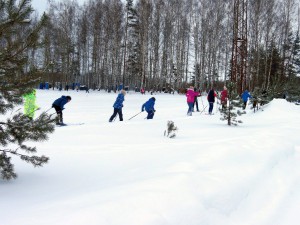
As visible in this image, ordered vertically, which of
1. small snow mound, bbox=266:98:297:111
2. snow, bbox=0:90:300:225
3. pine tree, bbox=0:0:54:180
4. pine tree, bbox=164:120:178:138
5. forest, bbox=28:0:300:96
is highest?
forest, bbox=28:0:300:96

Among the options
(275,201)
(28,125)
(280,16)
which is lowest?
(275,201)

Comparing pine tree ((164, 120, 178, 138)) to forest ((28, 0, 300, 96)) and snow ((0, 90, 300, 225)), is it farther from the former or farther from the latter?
forest ((28, 0, 300, 96))

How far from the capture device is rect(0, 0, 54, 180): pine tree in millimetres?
2969

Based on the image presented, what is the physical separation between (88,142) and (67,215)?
3.73 metres

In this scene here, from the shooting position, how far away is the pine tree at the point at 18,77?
2.97 metres

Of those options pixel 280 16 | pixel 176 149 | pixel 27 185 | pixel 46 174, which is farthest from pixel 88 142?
pixel 280 16

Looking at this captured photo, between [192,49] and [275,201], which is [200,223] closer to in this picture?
[275,201]

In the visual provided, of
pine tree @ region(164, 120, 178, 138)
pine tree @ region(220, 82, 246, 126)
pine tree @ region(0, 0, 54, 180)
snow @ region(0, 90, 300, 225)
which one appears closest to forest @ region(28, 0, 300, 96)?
pine tree @ region(220, 82, 246, 126)

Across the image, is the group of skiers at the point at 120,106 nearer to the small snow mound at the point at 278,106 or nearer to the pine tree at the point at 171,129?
the pine tree at the point at 171,129

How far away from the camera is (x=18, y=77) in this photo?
10.1ft

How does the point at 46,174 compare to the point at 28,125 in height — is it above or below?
below

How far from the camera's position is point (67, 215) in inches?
91.9

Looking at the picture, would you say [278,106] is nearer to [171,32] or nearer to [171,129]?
[171,129]

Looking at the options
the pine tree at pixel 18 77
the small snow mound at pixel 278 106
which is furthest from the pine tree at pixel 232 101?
the pine tree at pixel 18 77
